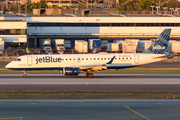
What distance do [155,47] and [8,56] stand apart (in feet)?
139

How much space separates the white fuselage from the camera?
130ft

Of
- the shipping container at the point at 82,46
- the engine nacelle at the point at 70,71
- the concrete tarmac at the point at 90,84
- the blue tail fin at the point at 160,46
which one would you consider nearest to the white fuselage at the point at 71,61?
the engine nacelle at the point at 70,71

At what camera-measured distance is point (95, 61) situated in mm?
40469

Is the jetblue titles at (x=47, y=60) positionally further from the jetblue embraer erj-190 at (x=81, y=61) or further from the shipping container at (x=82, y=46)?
the shipping container at (x=82, y=46)

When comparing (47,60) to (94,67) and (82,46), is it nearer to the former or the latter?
(94,67)

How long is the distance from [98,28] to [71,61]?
195ft

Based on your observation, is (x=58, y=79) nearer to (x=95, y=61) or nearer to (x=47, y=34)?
(x=95, y=61)

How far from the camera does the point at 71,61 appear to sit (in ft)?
131

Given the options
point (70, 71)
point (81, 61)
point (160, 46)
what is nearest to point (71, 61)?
point (81, 61)

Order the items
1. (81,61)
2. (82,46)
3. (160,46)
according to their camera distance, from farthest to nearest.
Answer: (82,46)
(160,46)
(81,61)
